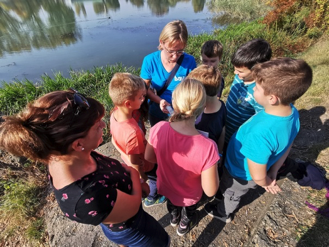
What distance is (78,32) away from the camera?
441 inches

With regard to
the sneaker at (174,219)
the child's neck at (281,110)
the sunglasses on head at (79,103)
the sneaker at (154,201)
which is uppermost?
the sunglasses on head at (79,103)

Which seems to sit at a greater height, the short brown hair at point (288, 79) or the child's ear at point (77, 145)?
the short brown hair at point (288, 79)

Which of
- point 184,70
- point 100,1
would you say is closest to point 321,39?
point 184,70

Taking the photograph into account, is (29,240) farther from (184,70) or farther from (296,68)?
(296,68)

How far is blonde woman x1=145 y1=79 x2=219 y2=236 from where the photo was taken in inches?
46.9

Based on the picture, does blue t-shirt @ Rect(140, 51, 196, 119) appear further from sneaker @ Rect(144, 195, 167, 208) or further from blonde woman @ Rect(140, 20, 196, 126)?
sneaker @ Rect(144, 195, 167, 208)

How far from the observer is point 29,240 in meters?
2.16

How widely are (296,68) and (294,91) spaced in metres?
0.16

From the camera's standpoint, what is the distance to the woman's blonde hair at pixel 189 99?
1170 mm

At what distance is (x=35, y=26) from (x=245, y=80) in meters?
14.8

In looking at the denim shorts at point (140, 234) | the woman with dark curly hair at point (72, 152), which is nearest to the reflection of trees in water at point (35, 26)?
the woman with dark curly hair at point (72, 152)

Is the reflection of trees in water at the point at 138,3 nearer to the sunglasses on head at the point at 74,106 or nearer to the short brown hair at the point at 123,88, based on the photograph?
the short brown hair at the point at 123,88

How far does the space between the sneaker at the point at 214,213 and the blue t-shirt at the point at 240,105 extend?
783 millimetres

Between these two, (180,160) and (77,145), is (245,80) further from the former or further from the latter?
(77,145)
